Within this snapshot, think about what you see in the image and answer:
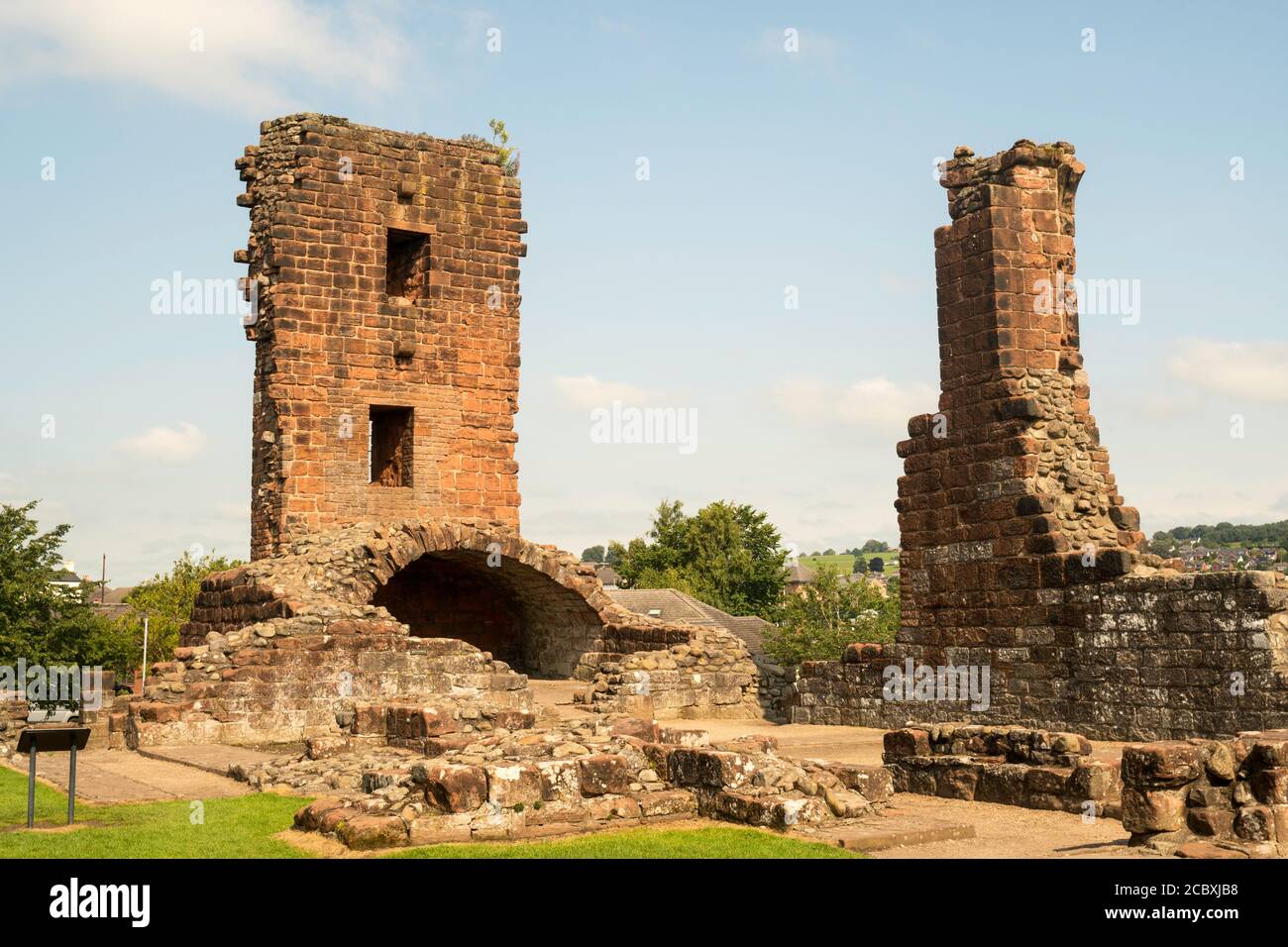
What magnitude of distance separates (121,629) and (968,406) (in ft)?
124

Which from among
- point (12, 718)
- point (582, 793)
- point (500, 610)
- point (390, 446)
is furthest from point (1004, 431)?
point (12, 718)

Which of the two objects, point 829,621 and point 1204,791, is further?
point 829,621

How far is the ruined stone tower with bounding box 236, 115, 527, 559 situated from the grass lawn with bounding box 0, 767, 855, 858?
455 inches

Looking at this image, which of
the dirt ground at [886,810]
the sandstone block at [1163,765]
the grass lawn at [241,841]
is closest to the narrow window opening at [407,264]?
the dirt ground at [886,810]

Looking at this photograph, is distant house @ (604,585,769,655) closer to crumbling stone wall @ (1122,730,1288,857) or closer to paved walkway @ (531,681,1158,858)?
paved walkway @ (531,681,1158,858)

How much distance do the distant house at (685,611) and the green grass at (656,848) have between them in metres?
35.0

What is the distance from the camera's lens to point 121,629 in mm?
46688

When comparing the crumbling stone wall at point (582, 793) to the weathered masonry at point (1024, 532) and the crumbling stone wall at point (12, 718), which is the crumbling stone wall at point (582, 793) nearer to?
the weathered masonry at point (1024, 532)

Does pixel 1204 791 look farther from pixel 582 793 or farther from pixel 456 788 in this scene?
pixel 456 788

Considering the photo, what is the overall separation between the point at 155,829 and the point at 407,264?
1554 cm

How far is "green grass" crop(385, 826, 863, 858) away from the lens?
809 cm

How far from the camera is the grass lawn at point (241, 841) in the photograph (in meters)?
8.17

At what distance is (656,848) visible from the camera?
27.1 feet

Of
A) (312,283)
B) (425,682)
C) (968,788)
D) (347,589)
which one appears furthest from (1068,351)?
(312,283)
